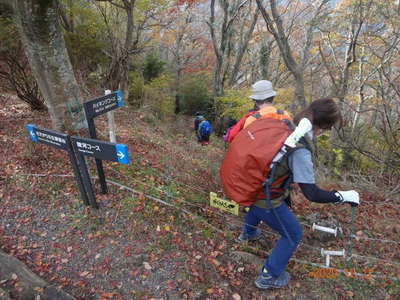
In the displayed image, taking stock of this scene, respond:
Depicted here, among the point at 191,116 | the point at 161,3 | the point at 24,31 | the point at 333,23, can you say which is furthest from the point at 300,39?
the point at 24,31

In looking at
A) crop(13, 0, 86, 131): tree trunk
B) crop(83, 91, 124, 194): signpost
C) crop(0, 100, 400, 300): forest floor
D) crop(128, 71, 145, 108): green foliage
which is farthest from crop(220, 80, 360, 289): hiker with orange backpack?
crop(128, 71, 145, 108): green foliage

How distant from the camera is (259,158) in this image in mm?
2162

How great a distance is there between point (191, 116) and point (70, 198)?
Answer: 1291 centimetres

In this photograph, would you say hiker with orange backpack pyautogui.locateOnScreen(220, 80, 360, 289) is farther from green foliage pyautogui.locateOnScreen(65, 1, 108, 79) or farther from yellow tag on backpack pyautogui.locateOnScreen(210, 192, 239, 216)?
green foliage pyautogui.locateOnScreen(65, 1, 108, 79)

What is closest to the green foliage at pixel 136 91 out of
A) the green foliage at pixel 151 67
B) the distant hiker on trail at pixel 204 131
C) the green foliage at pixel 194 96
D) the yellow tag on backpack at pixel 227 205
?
the green foliage at pixel 151 67

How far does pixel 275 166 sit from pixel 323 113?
671 mm

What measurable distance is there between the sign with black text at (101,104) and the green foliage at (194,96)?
39.0 ft

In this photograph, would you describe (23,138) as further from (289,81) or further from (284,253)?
(289,81)

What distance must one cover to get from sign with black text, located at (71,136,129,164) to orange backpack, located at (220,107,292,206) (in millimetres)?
1078

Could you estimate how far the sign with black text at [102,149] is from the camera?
2574 mm

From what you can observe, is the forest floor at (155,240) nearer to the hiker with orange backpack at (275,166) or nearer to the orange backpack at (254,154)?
the hiker with orange backpack at (275,166)

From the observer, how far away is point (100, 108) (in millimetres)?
3268

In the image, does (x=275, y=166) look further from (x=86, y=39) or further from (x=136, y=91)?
(x=136, y=91)

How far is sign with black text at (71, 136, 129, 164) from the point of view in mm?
2574
